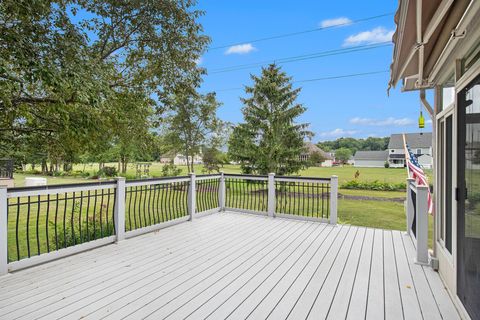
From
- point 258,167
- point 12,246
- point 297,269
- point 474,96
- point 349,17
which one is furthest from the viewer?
point 258,167

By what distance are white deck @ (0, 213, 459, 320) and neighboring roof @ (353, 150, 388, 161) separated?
53.1 meters

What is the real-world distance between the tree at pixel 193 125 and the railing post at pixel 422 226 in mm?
10263

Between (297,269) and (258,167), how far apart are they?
977 cm

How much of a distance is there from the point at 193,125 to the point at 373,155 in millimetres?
49432

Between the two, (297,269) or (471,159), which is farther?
(297,269)

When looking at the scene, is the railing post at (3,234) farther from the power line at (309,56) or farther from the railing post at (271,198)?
the power line at (309,56)

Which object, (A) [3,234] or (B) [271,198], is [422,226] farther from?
(A) [3,234]

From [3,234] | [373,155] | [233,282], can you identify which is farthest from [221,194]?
[373,155]

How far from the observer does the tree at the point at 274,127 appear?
1261 cm

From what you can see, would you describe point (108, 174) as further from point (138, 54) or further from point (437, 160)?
point (437, 160)

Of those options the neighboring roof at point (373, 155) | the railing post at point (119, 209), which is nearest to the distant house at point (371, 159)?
the neighboring roof at point (373, 155)

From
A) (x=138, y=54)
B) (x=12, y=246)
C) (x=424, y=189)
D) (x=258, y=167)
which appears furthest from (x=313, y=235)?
(x=258, y=167)

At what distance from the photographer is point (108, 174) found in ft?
75.5

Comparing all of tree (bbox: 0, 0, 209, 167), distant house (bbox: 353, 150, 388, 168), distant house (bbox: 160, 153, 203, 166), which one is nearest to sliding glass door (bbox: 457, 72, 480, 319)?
tree (bbox: 0, 0, 209, 167)
